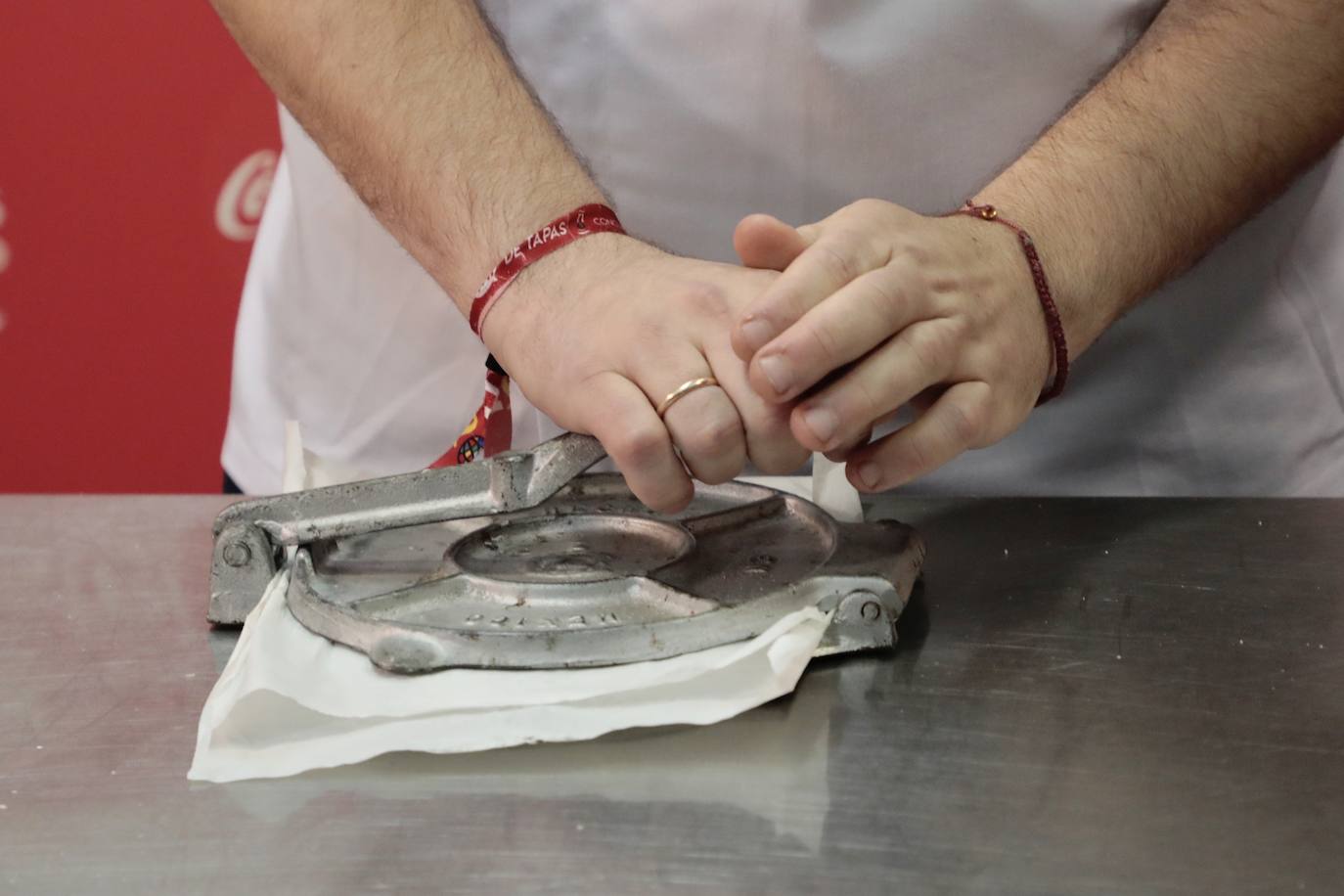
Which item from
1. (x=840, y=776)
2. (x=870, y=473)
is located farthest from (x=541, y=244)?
(x=840, y=776)

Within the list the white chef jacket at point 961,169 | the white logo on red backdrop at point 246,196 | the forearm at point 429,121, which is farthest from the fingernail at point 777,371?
the white logo on red backdrop at point 246,196

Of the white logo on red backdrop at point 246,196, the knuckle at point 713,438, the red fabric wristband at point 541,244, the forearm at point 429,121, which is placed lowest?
the white logo on red backdrop at point 246,196

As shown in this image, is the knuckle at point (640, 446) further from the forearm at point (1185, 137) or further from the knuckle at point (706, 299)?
the forearm at point (1185, 137)

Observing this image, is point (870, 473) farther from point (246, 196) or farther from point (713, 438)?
point (246, 196)

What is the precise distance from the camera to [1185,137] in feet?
2.97

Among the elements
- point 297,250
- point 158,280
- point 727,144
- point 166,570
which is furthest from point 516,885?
point 158,280

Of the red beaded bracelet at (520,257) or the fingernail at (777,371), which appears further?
the red beaded bracelet at (520,257)

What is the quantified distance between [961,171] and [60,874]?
0.71 meters

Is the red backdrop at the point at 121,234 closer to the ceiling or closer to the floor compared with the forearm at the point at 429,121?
closer to the floor

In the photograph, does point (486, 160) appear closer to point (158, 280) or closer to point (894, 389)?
point (894, 389)

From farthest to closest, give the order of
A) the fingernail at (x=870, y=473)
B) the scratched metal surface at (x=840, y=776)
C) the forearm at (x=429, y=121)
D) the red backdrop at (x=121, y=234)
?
the red backdrop at (x=121, y=234)
the forearm at (x=429, y=121)
the fingernail at (x=870, y=473)
the scratched metal surface at (x=840, y=776)

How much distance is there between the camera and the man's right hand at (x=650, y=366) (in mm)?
707

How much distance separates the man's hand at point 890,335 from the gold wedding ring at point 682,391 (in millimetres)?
23

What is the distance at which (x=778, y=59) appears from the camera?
959mm
